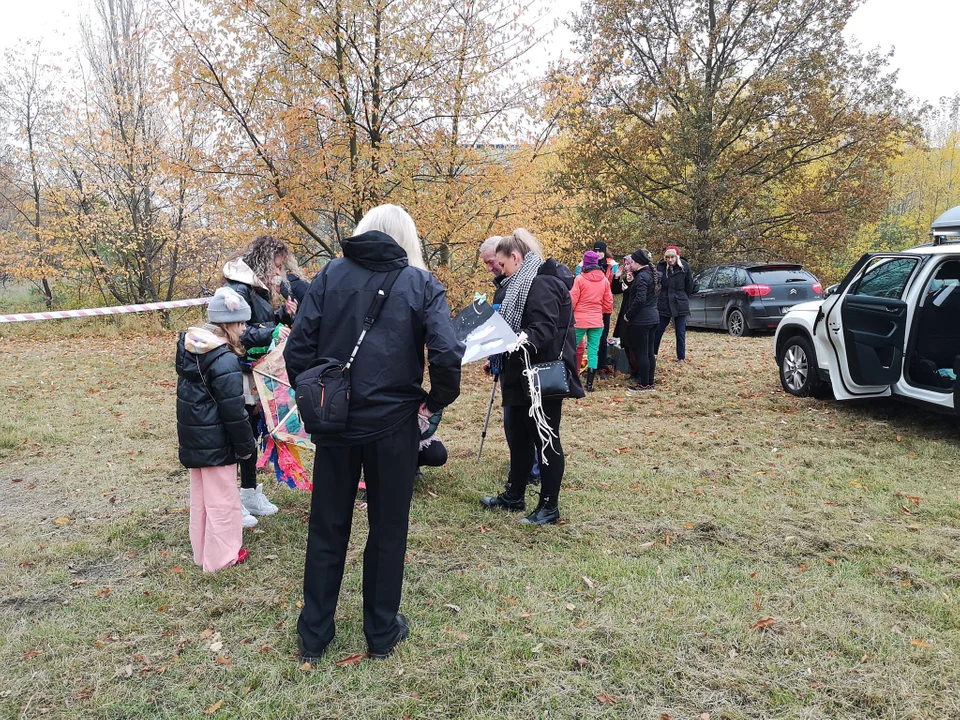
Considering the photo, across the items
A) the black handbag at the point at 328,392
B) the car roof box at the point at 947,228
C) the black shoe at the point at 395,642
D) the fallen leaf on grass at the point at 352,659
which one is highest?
the car roof box at the point at 947,228

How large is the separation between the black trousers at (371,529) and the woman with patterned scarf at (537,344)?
1.45 metres

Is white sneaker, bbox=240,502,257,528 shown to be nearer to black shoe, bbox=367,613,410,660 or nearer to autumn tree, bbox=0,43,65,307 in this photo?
black shoe, bbox=367,613,410,660

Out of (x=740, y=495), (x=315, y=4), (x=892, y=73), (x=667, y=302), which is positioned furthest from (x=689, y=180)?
(x=740, y=495)

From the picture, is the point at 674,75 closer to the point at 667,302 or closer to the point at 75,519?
the point at 667,302

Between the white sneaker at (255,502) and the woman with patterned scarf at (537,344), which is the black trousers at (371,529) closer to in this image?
the woman with patterned scarf at (537,344)

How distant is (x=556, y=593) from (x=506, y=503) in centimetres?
124

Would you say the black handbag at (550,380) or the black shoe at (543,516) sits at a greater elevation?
the black handbag at (550,380)

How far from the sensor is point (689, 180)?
19.6 m

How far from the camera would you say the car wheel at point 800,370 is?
791cm

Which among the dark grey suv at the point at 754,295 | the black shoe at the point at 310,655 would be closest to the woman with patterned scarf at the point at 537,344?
the black shoe at the point at 310,655

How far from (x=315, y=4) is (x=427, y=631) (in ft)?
25.7

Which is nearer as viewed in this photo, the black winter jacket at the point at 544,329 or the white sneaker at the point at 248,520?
the black winter jacket at the point at 544,329

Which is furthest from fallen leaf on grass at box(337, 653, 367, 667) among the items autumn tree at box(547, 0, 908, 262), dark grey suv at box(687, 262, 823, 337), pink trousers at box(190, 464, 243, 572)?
autumn tree at box(547, 0, 908, 262)

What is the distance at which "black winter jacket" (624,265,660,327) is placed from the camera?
28.9ft
